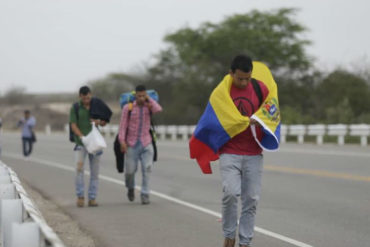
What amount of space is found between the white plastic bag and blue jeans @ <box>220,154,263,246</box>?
15.6ft

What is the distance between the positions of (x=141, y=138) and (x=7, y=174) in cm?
387

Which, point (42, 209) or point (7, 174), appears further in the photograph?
point (42, 209)

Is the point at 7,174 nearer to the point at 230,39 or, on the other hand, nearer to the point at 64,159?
the point at 64,159

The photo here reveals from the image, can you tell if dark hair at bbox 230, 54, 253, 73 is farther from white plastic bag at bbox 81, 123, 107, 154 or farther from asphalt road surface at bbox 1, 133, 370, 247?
white plastic bag at bbox 81, 123, 107, 154

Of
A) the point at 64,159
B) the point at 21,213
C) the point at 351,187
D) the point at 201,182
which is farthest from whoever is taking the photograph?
the point at 64,159

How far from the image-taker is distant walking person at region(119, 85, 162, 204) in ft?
39.0

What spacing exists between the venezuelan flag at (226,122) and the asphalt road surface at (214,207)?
55.9 inches

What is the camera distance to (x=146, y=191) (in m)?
12.1

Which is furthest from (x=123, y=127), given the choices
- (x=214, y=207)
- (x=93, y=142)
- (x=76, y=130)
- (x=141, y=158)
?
(x=214, y=207)

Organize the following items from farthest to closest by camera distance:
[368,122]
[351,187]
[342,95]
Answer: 1. [342,95]
2. [368,122]
3. [351,187]

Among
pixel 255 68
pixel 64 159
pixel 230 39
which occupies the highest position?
pixel 230 39

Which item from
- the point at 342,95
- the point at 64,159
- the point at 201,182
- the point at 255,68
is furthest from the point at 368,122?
the point at 255,68

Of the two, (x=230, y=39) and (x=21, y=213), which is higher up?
(x=230, y=39)

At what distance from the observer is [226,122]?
709cm
